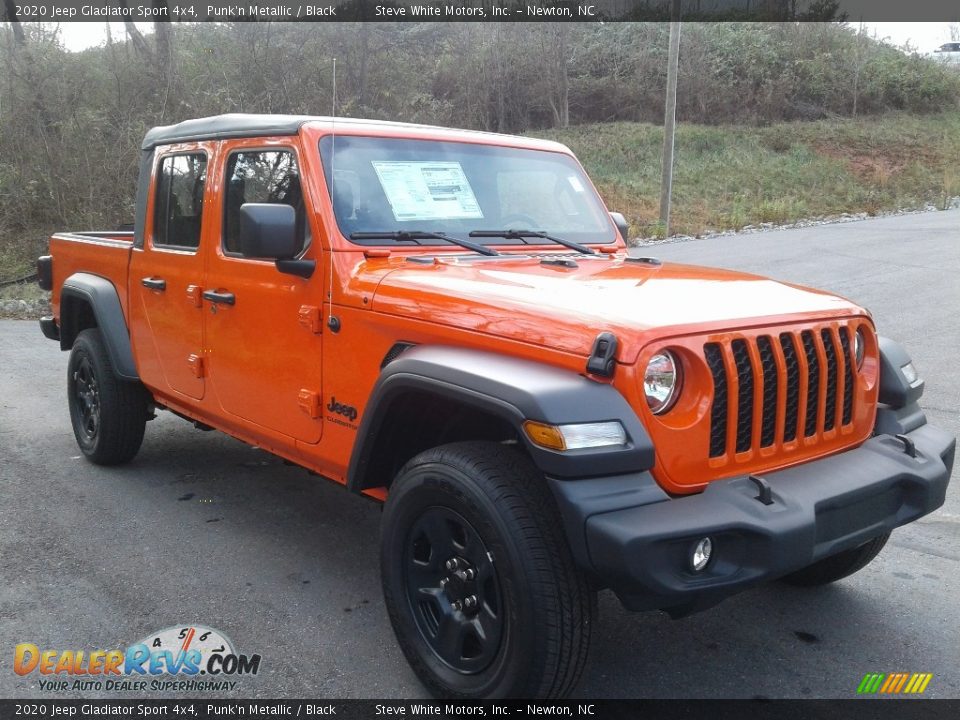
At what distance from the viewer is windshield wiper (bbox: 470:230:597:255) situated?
3.81m

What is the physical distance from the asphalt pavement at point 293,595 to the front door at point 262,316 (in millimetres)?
713

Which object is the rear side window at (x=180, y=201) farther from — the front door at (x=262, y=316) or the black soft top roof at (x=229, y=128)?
the front door at (x=262, y=316)

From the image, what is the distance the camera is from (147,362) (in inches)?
189

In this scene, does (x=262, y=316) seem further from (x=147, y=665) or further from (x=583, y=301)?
(x=583, y=301)

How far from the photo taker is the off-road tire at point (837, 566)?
351 cm

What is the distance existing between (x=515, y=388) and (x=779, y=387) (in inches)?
34.4

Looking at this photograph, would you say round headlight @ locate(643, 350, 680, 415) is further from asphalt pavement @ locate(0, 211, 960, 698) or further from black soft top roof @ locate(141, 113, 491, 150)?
black soft top roof @ locate(141, 113, 491, 150)

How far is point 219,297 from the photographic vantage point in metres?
4.03

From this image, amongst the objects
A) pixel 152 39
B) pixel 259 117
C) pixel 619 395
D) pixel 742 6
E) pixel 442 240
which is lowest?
pixel 619 395

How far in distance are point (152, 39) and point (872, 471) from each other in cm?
1978

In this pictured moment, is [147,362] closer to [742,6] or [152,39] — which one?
[152,39]

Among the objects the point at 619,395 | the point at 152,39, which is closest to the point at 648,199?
the point at 152,39

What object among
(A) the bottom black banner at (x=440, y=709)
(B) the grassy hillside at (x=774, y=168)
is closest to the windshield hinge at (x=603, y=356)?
(A) the bottom black banner at (x=440, y=709)

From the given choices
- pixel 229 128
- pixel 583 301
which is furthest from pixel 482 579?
pixel 229 128
